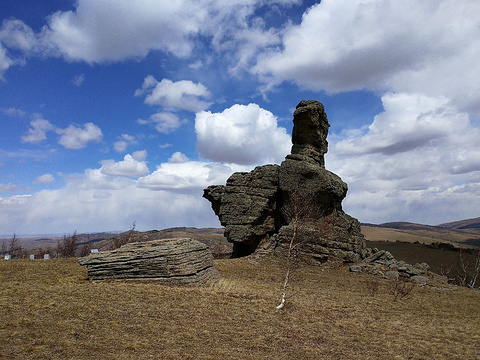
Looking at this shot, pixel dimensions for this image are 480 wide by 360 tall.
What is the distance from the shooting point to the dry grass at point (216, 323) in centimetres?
1130

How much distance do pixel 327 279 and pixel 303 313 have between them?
13.8 metres

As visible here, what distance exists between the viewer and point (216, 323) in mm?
14617

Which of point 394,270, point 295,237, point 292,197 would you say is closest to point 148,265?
point 295,237

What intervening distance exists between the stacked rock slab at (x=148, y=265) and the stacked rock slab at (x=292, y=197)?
52.5 feet

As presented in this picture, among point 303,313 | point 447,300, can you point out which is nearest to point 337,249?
point 447,300

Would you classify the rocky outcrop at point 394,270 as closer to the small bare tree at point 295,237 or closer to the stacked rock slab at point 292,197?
the stacked rock slab at point 292,197

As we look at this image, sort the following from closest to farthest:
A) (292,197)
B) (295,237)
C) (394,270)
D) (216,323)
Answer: (216,323) < (295,237) < (394,270) < (292,197)

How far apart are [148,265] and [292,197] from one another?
61.4 ft

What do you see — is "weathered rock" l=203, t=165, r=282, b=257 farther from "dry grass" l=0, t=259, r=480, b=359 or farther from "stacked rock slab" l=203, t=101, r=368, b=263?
"dry grass" l=0, t=259, r=480, b=359

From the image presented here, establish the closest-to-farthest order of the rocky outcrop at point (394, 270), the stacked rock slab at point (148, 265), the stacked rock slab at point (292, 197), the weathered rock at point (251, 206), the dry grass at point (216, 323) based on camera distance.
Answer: the dry grass at point (216, 323) < the stacked rock slab at point (148, 265) < the rocky outcrop at point (394, 270) < the stacked rock slab at point (292, 197) < the weathered rock at point (251, 206)

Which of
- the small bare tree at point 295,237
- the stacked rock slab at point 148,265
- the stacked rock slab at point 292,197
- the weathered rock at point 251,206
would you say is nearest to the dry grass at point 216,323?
the stacked rock slab at point 148,265

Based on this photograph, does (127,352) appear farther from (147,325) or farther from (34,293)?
(34,293)

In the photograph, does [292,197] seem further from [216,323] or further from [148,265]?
[216,323]

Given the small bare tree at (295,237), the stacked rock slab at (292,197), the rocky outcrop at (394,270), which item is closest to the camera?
the small bare tree at (295,237)
